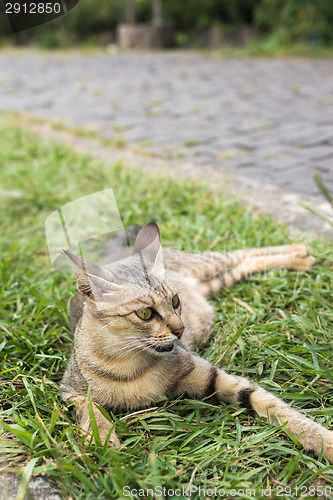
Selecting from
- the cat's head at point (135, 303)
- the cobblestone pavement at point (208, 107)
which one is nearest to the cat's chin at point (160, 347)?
the cat's head at point (135, 303)

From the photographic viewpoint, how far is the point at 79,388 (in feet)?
7.28

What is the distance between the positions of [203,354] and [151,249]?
796 millimetres

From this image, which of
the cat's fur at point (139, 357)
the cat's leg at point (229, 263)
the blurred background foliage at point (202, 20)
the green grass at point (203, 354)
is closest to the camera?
the green grass at point (203, 354)

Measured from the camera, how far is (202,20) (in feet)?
56.7

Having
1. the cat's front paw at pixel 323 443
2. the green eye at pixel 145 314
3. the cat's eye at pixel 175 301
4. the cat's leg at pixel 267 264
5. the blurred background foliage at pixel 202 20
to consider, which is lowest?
the blurred background foliage at pixel 202 20

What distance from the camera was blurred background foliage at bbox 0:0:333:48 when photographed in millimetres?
12823

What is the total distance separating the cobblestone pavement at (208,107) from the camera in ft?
16.2

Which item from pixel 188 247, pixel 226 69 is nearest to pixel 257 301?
pixel 188 247

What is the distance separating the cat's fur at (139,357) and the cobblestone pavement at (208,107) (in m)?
2.32

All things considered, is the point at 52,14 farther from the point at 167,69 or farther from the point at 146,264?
the point at 167,69

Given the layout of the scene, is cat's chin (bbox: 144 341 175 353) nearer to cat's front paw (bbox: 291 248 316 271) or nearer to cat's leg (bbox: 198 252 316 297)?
cat's leg (bbox: 198 252 316 297)

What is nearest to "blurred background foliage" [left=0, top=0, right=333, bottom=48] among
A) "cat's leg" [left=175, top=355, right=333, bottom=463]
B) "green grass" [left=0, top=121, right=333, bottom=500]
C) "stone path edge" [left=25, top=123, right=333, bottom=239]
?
"stone path edge" [left=25, top=123, right=333, bottom=239]

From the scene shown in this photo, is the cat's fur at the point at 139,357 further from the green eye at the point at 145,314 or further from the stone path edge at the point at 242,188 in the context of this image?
the stone path edge at the point at 242,188

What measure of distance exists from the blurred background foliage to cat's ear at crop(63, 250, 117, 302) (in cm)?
849
